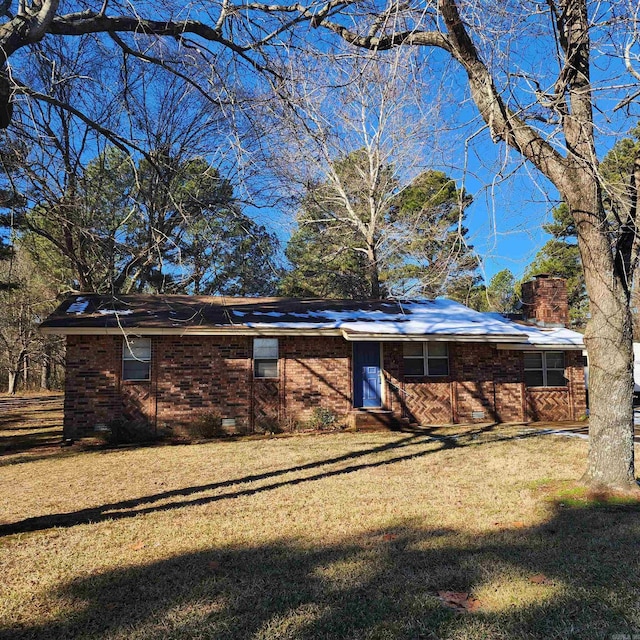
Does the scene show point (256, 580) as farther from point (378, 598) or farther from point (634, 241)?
point (634, 241)

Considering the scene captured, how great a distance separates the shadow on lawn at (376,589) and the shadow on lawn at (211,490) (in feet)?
6.33

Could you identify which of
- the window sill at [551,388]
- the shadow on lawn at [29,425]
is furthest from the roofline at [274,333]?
the shadow on lawn at [29,425]

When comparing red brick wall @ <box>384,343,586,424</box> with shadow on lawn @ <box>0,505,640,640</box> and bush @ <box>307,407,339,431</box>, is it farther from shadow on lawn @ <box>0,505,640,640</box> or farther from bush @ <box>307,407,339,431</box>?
shadow on lawn @ <box>0,505,640,640</box>

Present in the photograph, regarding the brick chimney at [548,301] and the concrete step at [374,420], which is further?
the brick chimney at [548,301]

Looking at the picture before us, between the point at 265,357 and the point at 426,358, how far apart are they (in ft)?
14.7

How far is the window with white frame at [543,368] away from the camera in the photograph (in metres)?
15.9

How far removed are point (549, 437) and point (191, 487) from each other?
816cm

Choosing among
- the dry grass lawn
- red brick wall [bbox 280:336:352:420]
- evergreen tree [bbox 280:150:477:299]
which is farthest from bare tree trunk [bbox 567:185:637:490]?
evergreen tree [bbox 280:150:477:299]

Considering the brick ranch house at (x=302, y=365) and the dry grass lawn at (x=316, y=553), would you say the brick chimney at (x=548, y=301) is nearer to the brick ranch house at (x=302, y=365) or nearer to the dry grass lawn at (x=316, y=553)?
the brick ranch house at (x=302, y=365)

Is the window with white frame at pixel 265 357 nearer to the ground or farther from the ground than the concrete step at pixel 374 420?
farther from the ground

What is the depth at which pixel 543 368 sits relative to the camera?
15969mm

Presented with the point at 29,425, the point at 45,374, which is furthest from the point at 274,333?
the point at 45,374

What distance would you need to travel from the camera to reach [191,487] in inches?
298

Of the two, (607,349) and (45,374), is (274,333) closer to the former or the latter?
(607,349)
